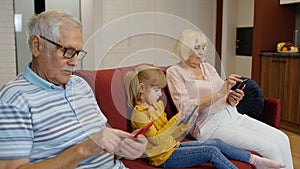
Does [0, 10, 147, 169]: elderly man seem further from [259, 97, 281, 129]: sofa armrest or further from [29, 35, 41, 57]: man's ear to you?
[259, 97, 281, 129]: sofa armrest

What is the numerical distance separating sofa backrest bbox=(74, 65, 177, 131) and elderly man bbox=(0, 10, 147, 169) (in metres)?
0.35

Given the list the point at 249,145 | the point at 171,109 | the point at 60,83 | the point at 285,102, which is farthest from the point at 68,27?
the point at 285,102

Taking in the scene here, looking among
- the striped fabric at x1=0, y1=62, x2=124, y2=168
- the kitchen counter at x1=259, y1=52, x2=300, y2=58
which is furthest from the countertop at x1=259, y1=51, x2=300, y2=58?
the striped fabric at x1=0, y1=62, x2=124, y2=168

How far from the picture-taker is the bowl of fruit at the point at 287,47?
374 centimetres

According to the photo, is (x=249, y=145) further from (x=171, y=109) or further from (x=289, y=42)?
(x=289, y=42)

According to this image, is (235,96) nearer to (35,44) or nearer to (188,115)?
(188,115)

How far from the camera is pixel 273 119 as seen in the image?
2125mm

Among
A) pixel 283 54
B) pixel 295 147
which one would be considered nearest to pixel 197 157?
pixel 295 147

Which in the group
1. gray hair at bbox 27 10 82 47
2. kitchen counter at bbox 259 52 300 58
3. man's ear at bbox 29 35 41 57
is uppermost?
gray hair at bbox 27 10 82 47

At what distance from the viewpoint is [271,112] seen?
6.98 feet

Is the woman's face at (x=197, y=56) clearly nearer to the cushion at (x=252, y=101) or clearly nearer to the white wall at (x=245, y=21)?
the cushion at (x=252, y=101)

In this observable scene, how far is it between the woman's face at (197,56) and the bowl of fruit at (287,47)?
227 centimetres

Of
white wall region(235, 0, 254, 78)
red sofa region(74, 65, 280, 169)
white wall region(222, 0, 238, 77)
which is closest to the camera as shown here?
red sofa region(74, 65, 280, 169)

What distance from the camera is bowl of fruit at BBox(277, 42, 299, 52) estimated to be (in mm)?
3736
